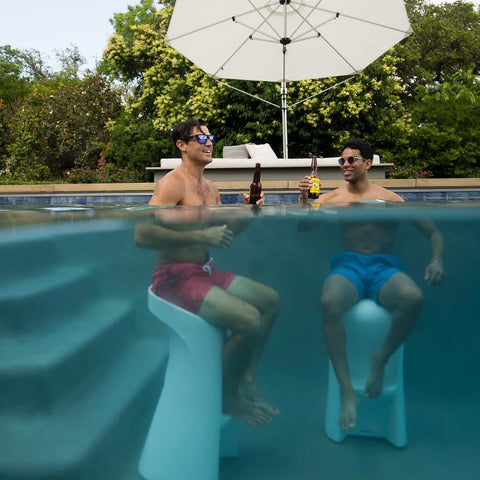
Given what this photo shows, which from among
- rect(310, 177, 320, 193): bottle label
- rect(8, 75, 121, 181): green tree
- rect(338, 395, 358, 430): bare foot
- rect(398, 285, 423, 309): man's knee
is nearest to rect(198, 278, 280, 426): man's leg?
rect(338, 395, 358, 430): bare foot

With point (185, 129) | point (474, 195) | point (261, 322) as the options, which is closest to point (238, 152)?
point (474, 195)

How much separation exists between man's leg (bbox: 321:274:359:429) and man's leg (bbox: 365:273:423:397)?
11cm

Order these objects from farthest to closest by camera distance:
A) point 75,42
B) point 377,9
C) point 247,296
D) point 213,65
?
point 75,42 < point 213,65 < point 377,9 < point 247,296

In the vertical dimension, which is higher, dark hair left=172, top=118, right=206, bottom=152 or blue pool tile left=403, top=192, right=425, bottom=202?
dark hair left=172, top=118, right=206, bottom=152

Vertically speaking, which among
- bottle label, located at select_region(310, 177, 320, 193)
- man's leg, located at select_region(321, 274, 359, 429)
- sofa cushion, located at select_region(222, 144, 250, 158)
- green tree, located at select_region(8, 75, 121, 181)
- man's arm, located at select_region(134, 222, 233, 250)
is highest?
green tree, located at select_region(8, 75, 121, 181)

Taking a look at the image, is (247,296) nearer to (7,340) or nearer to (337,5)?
(7,340)

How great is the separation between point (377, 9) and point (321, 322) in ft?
23.7

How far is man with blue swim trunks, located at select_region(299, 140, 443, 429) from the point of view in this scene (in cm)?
237

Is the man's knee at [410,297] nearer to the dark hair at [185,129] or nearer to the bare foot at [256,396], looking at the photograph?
the bare foot at [256,396]

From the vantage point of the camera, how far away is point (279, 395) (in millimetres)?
2320

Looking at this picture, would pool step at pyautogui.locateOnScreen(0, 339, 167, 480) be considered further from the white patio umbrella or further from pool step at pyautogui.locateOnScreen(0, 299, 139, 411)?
the white patio umbrella

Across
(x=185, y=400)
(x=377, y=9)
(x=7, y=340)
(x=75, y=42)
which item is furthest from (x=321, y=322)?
(x=75, y=42)

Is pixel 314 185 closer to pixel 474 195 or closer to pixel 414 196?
pixel 414 196

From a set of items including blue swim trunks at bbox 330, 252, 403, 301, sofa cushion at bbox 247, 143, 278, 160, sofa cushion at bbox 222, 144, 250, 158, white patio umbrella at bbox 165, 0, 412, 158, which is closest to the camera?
blue swim trunks at bbox 330, 252, 403, 301
